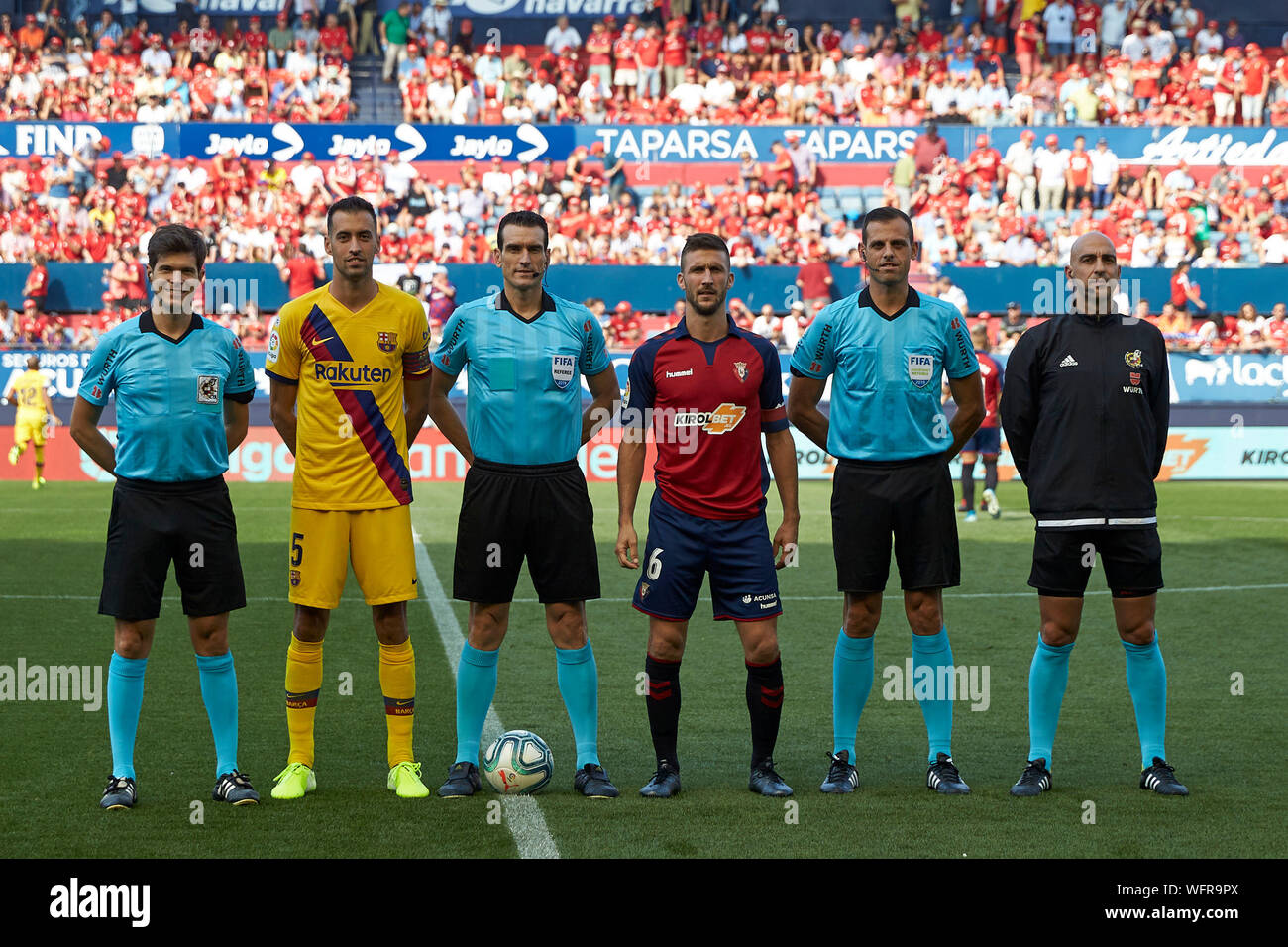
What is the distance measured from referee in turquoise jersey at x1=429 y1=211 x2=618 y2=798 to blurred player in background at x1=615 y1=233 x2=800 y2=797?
0.24m

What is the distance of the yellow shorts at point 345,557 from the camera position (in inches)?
242

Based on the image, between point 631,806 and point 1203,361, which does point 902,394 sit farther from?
point 1203,361

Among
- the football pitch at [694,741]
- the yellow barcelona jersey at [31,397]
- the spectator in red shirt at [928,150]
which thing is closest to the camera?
the football pitch at [694,741]

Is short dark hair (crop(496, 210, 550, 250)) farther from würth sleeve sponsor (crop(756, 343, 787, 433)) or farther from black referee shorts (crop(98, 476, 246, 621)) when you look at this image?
black referee shorts (crop(98, 476, 246, 621))

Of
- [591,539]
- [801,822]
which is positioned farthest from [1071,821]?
[591,539]

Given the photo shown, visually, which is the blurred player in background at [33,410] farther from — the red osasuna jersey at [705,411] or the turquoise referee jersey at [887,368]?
the turquoise referee jersey at [887,368]

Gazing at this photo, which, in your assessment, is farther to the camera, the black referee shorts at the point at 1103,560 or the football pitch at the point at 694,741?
the black referee shorts at the point at 1103,560

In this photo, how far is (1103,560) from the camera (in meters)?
6.30

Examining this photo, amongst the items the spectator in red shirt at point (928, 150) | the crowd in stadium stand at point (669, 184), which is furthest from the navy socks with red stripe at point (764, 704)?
the spectator in red shirt at point (928, 150)

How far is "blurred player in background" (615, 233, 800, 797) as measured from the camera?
6234mm

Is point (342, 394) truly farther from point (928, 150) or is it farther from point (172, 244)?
point (928, 150)

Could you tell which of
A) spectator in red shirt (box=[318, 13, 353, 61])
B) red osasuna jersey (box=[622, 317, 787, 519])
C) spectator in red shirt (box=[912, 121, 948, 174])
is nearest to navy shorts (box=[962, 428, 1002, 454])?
→ red osasuna jersey (box=[622, 317, 787, 519])

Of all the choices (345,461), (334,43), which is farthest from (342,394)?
(334,43)

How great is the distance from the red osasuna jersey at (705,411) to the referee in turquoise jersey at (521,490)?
34 centimetres
